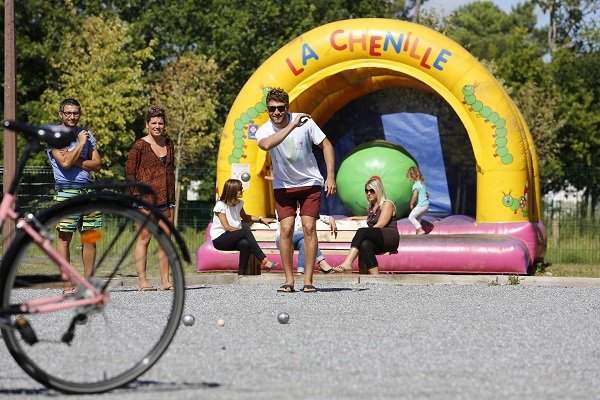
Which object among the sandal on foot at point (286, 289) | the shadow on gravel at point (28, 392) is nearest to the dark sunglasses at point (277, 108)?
the sandal on foot at point (286, 289)

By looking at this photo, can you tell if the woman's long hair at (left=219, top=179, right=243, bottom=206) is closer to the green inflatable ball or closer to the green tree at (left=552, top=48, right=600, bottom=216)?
the green inflatable ball

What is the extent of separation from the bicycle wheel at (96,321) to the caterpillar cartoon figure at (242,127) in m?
10.6

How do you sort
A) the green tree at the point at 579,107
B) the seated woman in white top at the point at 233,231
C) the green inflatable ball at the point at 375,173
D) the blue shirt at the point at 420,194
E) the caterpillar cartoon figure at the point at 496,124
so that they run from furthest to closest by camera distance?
the green tree at the point at 579,107
the green inflatable ball at the point at 375,173
the blue shirt at the point at 420,194
the caterpillar cartoon figure at the point at 496,124
the seated woman in white top at the point at 233,231

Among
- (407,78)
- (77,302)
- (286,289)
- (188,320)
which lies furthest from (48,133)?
(407,78)

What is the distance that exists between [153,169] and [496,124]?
19.2ft

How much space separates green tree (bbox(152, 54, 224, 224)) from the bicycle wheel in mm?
27945

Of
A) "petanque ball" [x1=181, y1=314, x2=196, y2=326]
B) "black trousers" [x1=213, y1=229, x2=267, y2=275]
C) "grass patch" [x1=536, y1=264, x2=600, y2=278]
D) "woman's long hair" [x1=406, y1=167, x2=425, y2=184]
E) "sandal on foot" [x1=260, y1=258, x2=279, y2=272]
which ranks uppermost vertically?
"woman's long hair" [x1=406, y1=167, x2=425, y2=184]

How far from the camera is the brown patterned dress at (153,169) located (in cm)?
1141

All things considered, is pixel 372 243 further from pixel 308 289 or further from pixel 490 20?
pixel 490 20

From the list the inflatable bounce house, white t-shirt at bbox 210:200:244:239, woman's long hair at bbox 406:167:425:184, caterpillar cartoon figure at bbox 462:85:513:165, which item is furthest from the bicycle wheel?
woman's long hair at bbox 406:167:425:184

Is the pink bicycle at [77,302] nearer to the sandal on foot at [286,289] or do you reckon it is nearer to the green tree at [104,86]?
the sandal on foot at [286,289]

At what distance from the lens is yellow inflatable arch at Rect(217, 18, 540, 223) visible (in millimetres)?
15906

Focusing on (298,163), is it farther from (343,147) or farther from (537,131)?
(537,131)

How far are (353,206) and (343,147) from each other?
173 centimetres
